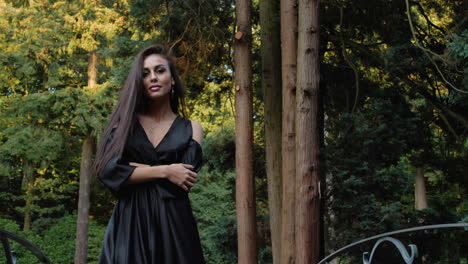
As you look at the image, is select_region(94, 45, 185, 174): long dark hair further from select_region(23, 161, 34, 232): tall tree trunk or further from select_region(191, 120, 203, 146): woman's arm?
select_region(23, 161, 34, 232): tall tree trunk

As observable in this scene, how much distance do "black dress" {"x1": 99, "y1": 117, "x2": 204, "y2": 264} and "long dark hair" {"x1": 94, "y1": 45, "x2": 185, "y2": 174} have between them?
0.05m

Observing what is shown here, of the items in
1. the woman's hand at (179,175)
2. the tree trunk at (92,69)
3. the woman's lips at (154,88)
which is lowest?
the woman's hand at (179,175)

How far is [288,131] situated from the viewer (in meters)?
6.17

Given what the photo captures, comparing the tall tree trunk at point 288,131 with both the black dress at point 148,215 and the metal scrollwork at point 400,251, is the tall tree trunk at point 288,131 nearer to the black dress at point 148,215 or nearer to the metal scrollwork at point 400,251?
the black dress at point 148,215

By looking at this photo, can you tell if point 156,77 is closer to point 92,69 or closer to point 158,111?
point 158,111

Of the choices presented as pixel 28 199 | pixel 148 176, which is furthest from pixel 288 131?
pixel 28 199

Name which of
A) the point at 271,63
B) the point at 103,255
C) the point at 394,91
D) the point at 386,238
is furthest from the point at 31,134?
the point at 386,238

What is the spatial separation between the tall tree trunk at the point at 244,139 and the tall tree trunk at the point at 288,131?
627 millimetres

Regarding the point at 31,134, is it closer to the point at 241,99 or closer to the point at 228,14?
the point at 228,14

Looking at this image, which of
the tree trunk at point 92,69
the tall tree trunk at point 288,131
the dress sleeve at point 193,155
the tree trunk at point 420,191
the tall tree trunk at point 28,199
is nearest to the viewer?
the dress sleeve at point 193,155

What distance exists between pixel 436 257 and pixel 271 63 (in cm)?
534

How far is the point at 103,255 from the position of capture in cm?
240

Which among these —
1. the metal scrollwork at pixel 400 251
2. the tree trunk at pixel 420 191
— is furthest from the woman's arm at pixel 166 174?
the tree trunk at pixel 420 191

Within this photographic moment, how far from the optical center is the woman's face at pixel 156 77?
2633 millimetres
